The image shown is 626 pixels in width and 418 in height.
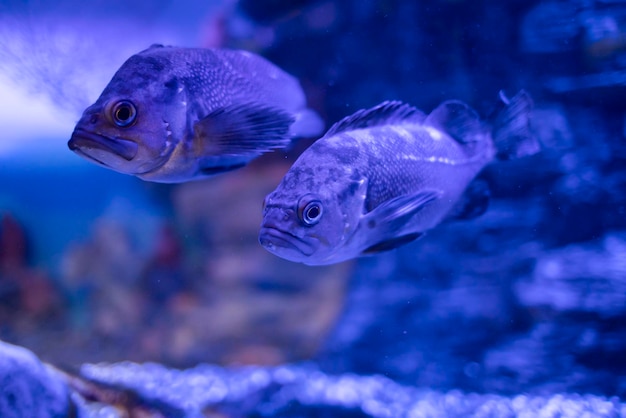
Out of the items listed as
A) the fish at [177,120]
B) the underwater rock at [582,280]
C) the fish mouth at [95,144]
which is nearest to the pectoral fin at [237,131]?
the fish at [177,120]

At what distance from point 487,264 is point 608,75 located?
233 cm

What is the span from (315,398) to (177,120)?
10.2 ft

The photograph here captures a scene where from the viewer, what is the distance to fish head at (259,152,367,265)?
7.12 feet

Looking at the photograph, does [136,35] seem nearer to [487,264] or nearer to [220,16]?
[220,16]

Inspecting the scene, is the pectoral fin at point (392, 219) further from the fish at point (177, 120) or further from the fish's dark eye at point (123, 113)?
the fish's dark eye at point (123, 113)

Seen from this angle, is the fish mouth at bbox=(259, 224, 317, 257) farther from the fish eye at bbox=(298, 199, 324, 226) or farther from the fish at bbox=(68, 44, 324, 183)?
the fish at bbox=(68, 44, 324, 183)

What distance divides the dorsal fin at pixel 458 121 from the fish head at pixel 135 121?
5.63ft

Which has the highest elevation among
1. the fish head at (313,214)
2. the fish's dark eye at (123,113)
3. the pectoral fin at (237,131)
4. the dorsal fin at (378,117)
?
the dorsal fin at (378,117)

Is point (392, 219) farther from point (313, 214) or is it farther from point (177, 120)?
point (177, 120)

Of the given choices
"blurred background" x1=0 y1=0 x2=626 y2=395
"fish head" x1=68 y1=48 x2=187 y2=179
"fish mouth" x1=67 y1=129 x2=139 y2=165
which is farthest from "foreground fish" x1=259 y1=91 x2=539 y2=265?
"blurred background" x1=0 y1=0 x2=626 y2=395

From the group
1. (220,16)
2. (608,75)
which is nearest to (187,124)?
(220,16)

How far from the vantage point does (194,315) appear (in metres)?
6.04

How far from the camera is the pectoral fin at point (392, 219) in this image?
2.38 metres

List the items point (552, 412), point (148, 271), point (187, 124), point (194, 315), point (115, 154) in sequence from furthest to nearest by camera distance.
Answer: point (148, 271)
point (194, 315)
point (552, 412)
point (187, 124)
point (115, 154)
